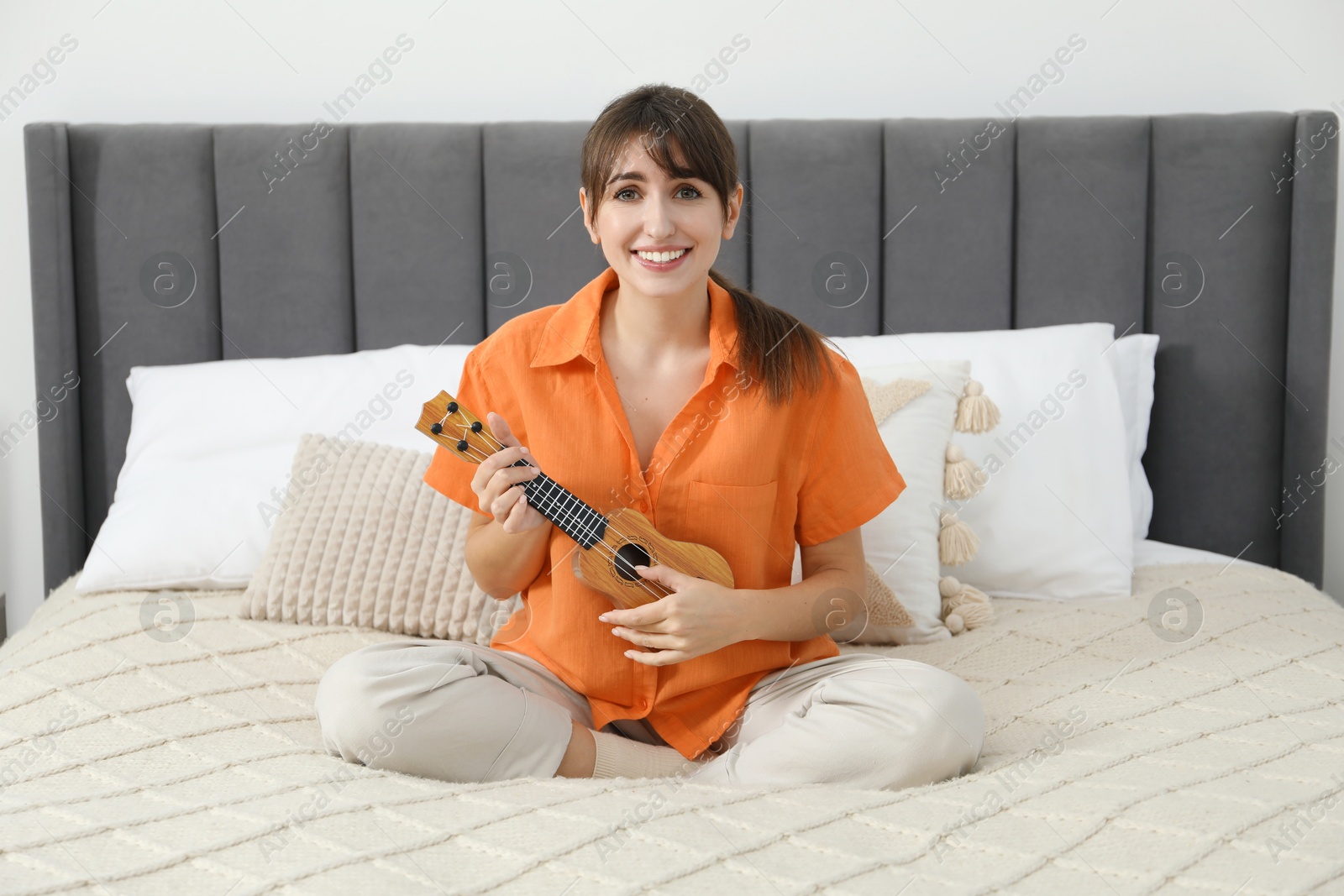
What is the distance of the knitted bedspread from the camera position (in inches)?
32.0

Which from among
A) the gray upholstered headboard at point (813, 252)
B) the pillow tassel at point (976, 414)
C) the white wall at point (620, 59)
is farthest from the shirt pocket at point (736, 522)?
the white wall at point (620, 59)

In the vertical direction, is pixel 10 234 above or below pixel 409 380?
above

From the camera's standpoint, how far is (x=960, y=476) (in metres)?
1.66

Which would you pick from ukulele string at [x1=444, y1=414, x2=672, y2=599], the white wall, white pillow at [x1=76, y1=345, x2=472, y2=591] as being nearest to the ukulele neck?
ukulele string at [x1=444, y1=414, x2=672, y2=599]

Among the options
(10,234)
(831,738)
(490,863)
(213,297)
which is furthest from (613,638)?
(10,234)

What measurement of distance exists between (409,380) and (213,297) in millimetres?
483

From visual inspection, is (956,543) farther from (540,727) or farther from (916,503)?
(540,727)

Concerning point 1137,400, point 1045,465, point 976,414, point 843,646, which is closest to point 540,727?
point 843,646

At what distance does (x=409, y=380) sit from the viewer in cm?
184

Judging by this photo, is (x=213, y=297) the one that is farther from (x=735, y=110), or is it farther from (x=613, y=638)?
(x=613, y=638)

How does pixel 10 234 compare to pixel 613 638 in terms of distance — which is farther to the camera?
pixel 10 234

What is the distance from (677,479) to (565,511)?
0.15 meters

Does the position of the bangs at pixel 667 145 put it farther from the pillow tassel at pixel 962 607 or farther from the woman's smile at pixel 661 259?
the pillow tassel at pixel 962 607

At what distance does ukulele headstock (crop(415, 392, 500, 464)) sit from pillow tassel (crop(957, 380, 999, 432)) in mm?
894
